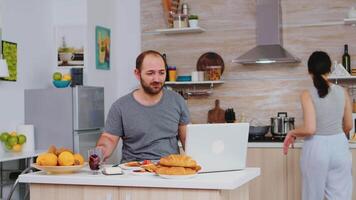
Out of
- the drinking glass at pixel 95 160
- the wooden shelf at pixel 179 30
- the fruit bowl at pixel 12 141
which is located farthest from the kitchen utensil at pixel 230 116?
the drinking glass at pixel 95 160

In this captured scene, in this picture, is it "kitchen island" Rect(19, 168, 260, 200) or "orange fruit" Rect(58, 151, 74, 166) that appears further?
"orange fruit" Rect(58, 151, 74, 166)

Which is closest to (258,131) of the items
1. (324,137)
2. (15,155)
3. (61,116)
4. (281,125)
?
(281,125)

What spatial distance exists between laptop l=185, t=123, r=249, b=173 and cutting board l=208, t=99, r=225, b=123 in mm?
2940

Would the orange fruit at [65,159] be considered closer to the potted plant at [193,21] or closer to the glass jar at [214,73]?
the glass jar at [214,73]

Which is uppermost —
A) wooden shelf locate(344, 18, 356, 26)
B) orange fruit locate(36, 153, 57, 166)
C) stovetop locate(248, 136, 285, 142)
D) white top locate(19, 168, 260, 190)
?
wooden shelf locate(344, 18, 356, 26)

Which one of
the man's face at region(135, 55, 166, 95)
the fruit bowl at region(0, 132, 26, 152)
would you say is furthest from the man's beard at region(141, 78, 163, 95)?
the fruit bowl at region(0, 132, 26, 152)

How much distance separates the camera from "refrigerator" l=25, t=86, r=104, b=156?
206 inches

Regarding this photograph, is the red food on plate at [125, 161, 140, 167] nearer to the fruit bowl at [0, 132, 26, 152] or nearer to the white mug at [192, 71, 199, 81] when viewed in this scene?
the fruit bowl at [0, 132, 26, 152]

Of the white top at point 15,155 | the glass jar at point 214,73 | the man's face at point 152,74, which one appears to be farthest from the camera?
the glass jar at point 214,73

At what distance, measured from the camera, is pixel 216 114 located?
5.82 m

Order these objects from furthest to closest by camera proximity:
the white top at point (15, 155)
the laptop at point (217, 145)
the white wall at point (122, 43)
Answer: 1. the white wall at point (122, 43)
2. the white top at point (15, 155)
3. the laptop at point (217, 145)

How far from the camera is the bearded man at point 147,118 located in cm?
318

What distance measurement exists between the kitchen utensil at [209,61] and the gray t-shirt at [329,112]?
1895 millimetres

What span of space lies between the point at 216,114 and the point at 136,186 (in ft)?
10.6
